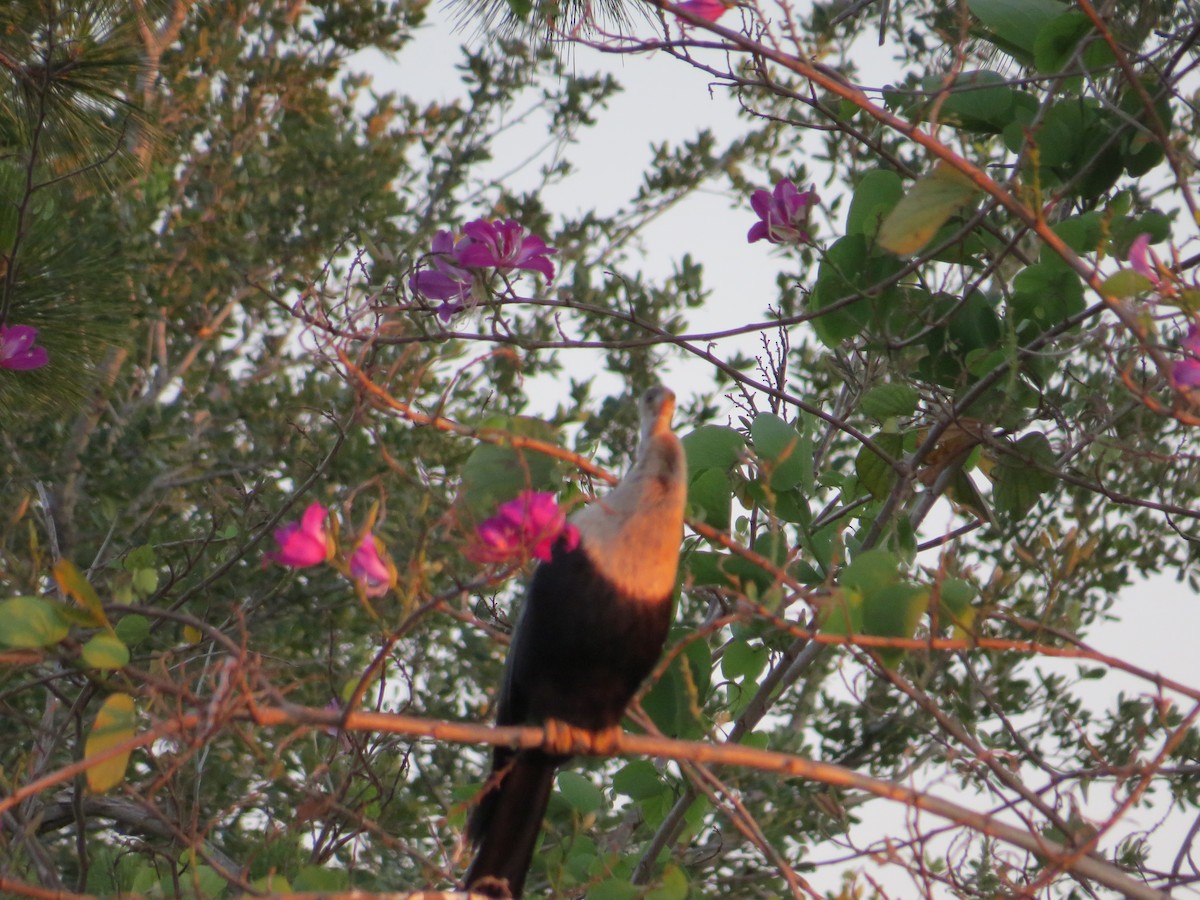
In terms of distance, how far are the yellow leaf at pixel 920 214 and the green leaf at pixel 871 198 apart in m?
0.55

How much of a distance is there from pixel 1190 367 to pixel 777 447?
0.69 metres

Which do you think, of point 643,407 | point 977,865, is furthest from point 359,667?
point 643,407

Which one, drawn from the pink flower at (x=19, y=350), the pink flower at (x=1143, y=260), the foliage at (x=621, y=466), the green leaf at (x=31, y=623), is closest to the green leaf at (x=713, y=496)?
the foliage at (x=621, y=466)

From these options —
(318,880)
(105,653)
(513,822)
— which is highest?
(513,822)

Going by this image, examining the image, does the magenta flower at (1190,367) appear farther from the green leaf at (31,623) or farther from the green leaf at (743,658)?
the green leaf at (31,623)

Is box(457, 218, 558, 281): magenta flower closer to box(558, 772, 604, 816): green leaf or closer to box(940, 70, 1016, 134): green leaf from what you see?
box(940, 70, 1016, 134): green leaf

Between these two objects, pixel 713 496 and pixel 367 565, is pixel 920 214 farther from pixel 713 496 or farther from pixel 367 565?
pixel 367 565

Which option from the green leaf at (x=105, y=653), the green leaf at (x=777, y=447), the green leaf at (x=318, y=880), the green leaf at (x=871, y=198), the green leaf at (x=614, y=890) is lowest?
the green leaf at (x=318, y=880)

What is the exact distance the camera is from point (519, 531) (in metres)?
1.69

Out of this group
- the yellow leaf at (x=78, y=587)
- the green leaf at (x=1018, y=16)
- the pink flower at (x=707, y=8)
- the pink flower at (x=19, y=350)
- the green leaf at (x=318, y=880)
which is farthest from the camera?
the pink flower at (x=19, y=350)

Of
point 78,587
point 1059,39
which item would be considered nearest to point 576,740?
point 78,587

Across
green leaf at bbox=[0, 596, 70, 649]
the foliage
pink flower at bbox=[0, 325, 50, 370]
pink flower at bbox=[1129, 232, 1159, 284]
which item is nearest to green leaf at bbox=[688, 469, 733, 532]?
the foliage

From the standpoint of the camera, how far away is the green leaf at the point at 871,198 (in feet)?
8.38

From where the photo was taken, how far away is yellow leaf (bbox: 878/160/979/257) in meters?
1.97
